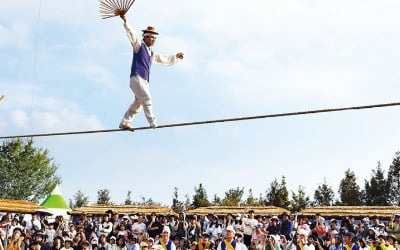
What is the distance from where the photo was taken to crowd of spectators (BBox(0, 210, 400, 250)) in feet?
33.4

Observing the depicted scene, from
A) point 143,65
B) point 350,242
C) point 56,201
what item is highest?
point 143,65

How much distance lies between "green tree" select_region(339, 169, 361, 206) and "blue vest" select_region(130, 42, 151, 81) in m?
16.8

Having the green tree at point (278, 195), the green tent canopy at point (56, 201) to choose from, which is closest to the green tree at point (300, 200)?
the green tree at point (278, 195)

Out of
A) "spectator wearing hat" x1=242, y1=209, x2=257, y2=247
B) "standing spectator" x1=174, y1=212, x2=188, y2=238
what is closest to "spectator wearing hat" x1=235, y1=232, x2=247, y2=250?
"spectator wearing hat" x1=242, y1=209, x2=257, y2=247

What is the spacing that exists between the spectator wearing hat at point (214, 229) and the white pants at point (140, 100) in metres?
5.58

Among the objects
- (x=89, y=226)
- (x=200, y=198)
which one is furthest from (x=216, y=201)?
(x=89, y=226)

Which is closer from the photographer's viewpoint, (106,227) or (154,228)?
(154,228)

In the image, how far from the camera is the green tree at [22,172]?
31688 millimetres

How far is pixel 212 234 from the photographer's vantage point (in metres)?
11.7

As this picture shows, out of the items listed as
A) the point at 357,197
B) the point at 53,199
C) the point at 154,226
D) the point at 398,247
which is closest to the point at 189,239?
the point at 154,226

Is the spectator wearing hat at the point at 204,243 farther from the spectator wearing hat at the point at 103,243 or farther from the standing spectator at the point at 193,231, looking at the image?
the spectator wearing hat at the point at 103,243

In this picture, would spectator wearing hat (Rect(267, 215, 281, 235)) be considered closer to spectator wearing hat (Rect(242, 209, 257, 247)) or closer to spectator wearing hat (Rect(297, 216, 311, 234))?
spectator wearing hat (Rect(242, 209, 257, 247))

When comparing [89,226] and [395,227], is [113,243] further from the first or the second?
[395,227]

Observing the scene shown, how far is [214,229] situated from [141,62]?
20.8ft
